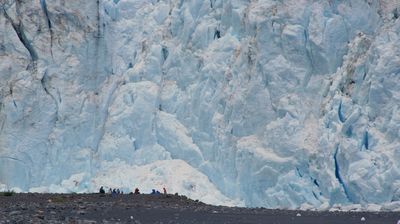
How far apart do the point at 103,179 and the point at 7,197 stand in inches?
173

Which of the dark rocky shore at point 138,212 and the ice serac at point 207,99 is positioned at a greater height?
the ice serac at point 207,99

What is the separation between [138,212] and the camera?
22266 mm

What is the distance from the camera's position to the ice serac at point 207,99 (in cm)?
2634

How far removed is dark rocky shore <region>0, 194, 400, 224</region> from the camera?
64.6 ft

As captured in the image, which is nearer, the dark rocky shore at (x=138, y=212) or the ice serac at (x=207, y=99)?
the dark rocky shore at (x=138, y=212)

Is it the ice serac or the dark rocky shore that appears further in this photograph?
the ice serac

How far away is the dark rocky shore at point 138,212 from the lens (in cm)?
1969

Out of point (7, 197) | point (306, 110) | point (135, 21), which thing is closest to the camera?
point (7, 197)

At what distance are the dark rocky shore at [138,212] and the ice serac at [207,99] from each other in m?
2.29

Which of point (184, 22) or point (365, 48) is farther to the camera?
point (184, 22)

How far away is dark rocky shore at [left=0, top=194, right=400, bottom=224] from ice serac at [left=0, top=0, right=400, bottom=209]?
229cm

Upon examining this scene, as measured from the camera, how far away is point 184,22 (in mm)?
30750

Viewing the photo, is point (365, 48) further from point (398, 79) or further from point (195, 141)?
point (195, 141)

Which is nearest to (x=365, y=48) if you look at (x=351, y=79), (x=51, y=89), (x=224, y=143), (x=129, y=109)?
(x=351, y=79)
